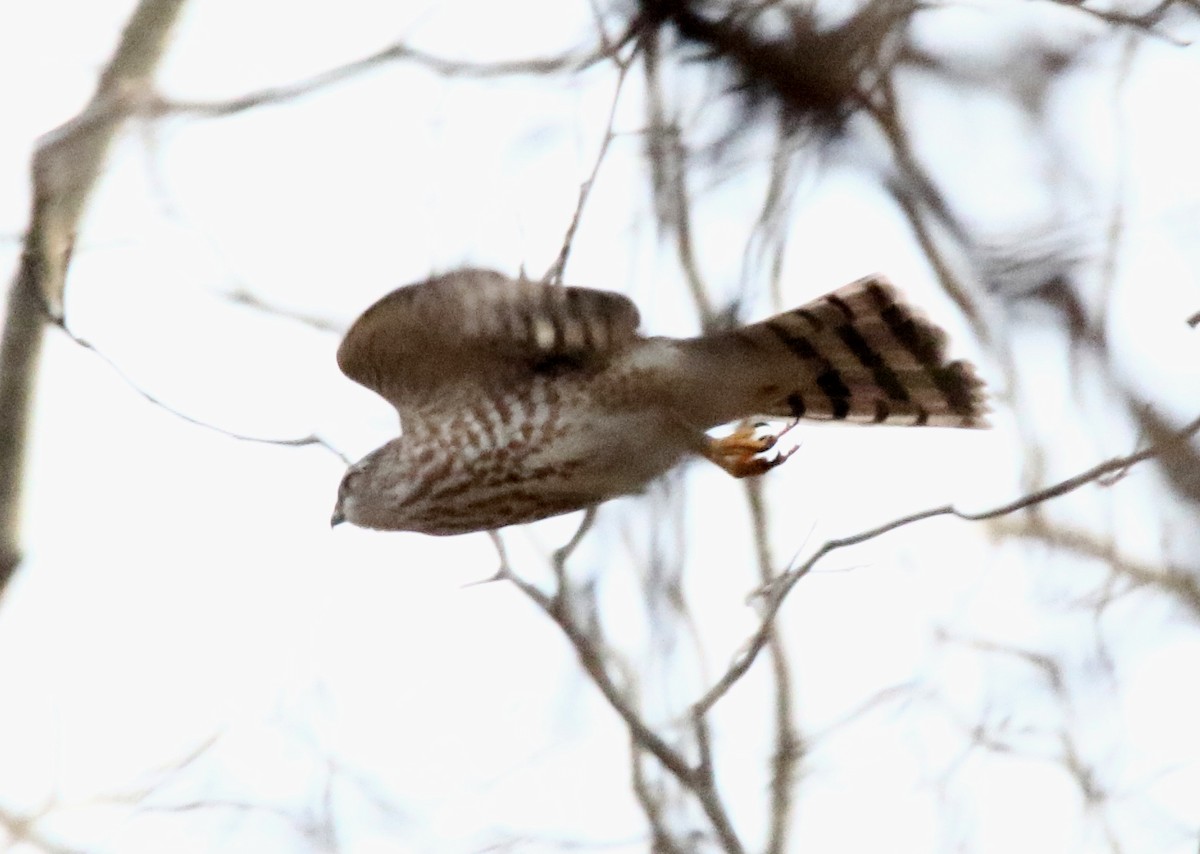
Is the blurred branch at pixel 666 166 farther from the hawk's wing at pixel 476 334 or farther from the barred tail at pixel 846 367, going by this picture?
the barred tail at pixel 846 367

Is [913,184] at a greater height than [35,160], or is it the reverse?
[35,160]

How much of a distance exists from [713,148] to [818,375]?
85cm

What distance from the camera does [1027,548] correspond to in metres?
4.07

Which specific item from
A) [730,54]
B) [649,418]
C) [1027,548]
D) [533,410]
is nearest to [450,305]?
[533,410]

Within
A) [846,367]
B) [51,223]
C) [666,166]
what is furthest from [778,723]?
[51,223]

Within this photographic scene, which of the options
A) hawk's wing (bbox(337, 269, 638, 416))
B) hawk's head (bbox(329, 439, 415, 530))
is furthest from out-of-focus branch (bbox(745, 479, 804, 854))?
hawk's head (bbox(329, 439, 415, 530))

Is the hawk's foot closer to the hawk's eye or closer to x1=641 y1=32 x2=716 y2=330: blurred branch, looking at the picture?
x1=641 y1=32 x2=716 y2=330: blurred branch

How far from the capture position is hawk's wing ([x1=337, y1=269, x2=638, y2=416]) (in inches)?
139

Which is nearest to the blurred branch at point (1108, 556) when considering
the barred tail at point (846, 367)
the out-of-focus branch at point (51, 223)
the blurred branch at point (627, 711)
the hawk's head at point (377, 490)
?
the barred tail at point (846, 367)

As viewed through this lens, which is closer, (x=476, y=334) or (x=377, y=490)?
(x=476, y=334)

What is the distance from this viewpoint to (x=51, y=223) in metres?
4.01

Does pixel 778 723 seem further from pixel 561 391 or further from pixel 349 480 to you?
pixel 349 480

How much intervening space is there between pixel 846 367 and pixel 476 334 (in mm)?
1116

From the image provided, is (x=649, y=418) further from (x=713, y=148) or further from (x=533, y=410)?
(x=713, y=148)
